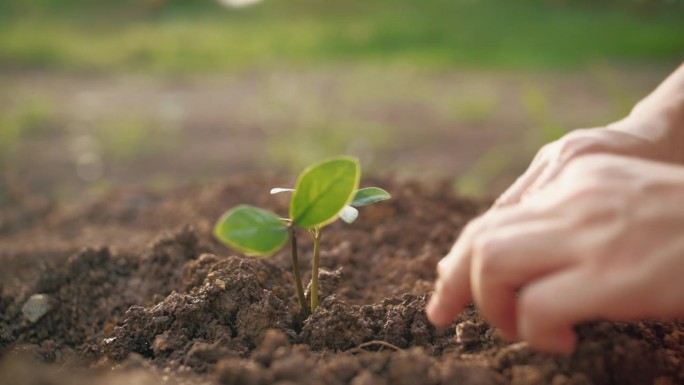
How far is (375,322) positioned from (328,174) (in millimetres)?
285

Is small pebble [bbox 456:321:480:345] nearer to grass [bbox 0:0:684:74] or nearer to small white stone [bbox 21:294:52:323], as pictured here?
small white stone [bbox 21:294:52:323]

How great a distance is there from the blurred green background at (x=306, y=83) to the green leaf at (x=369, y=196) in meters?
1.64

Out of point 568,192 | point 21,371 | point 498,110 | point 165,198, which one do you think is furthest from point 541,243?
point 498,110

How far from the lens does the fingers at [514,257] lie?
0.77 meters

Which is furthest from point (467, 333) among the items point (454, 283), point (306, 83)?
point (306, 83)

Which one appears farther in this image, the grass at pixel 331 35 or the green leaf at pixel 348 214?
the grass at pixel 331 35

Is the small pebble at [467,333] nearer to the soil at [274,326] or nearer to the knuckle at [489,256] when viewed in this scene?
the soil at [274,326]

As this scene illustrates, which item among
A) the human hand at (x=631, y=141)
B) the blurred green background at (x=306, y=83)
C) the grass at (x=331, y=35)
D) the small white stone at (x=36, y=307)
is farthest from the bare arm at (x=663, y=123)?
the grass at (x=331, y=35)

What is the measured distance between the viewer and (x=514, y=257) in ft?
2.53

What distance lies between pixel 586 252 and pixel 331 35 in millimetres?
5080

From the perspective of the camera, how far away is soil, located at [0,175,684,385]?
88 cm

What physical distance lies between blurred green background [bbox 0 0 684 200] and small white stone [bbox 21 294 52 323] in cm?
161

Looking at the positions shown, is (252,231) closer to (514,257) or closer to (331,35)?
(514,257)

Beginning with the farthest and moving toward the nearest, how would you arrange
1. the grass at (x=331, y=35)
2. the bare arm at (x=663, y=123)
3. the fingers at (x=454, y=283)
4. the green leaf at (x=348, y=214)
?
1. the grass at (x=331, y=35)
2. the bare arm at (x=663, y=123)
3. the green leaf at (x=348, y=214)
4. the fingers at (x=454, y=283)
